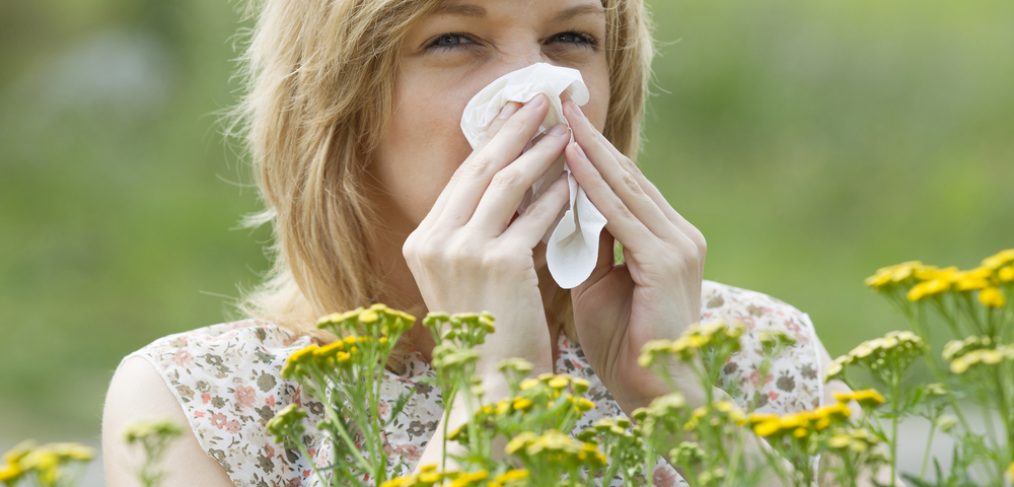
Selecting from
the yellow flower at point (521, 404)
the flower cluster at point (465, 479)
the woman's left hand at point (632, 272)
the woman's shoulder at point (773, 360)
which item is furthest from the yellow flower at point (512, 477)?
the woman's shoulder at point (773, 360)

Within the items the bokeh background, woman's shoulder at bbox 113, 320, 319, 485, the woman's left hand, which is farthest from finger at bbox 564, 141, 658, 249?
the bokeh background

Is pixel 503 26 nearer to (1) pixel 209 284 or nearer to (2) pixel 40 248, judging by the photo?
(1) pixel 209 284

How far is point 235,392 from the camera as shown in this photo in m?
2.28

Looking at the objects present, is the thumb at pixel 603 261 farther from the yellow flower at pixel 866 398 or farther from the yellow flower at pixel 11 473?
the yellow flower at pixel 11 473

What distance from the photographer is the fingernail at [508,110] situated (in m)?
2.07

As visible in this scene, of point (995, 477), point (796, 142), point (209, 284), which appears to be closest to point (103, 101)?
point (209, 284)

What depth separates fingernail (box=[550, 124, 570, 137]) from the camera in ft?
6.70

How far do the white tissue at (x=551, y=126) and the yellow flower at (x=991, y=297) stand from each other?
0.96m

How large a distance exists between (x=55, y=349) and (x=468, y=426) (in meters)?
6.11

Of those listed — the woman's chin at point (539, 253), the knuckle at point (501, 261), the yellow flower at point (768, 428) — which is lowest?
the yellow flower at point (768, 428)

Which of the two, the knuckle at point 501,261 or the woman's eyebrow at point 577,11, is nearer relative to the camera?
the knuckle at point 501,261

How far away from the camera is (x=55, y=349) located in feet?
22.3

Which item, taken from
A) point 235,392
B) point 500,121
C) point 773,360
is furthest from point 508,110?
point 773,360

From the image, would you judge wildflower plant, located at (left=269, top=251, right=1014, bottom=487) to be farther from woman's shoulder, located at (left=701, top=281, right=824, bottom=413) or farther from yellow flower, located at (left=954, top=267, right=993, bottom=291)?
woman's shoulder, located at (left=701, top=281, right=824, bottom=413)
